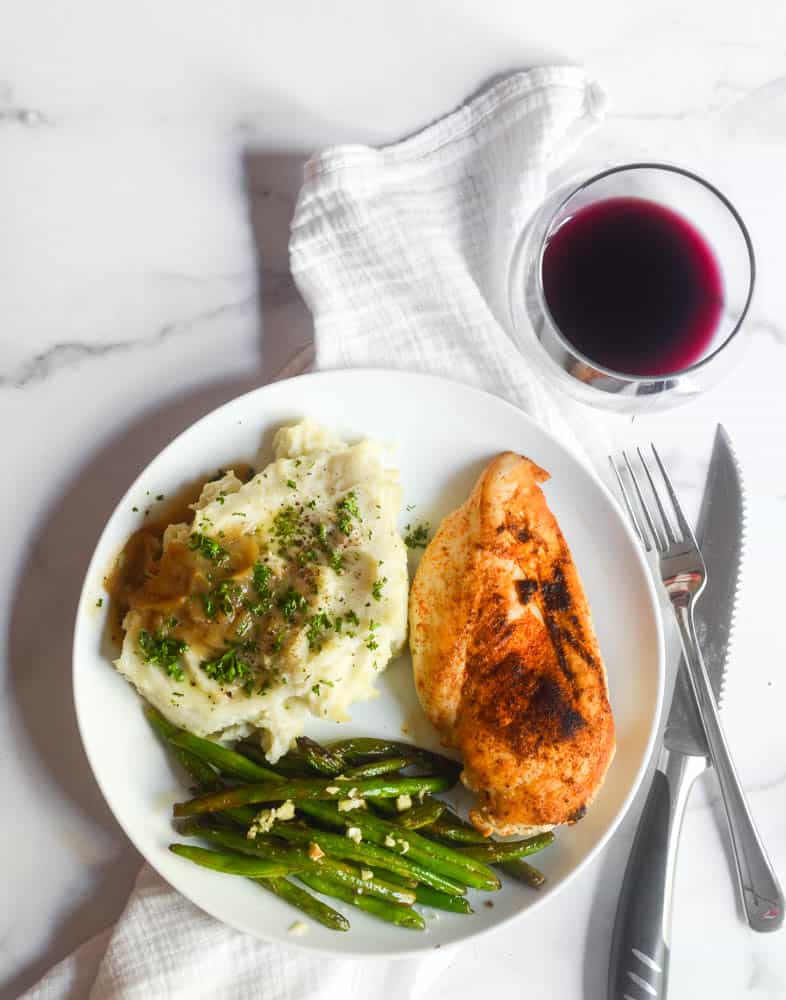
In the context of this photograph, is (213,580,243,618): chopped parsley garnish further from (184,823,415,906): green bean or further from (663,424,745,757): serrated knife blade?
(663,424,745,757): serrated knife blade

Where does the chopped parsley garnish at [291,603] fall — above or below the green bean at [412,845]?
above

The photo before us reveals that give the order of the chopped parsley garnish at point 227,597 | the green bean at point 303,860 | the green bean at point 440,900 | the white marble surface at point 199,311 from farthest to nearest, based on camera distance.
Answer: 1. the white marble surface at point 199,311
2. the green bean at point 440,900
3. the green bean at point 303,860
4. the chopped parsley garnish at point 227,597

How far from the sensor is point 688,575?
4.31 meters

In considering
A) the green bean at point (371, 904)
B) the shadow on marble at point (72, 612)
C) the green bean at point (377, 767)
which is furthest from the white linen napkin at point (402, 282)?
the green bean at point (377, 767)

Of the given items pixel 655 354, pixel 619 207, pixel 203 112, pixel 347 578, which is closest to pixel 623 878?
pixel 347 578

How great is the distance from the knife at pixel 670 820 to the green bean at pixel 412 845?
2.67 feet

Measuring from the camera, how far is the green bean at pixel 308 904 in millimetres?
3867

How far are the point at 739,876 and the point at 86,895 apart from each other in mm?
3031

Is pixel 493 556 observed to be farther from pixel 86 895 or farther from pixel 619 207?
pixel 86 895

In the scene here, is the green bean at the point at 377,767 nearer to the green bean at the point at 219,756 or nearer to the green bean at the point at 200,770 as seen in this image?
the green bean at the point at 219,756

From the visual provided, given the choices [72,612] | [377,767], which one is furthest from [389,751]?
[72,612]

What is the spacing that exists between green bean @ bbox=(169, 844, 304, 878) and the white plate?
0.08 meters

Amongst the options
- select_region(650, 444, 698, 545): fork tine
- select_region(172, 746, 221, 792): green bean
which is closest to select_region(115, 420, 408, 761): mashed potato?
select_region(172, 746, 221, 792): green bean

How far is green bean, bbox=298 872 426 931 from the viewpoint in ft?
12.8
